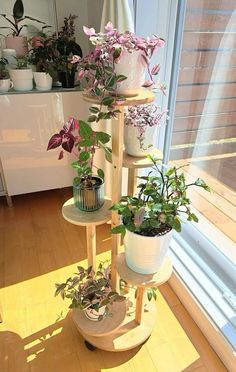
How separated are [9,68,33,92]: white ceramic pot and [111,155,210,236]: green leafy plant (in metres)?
1.19

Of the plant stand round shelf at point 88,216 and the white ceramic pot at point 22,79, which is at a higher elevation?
the white ceramic pot at point 22,79

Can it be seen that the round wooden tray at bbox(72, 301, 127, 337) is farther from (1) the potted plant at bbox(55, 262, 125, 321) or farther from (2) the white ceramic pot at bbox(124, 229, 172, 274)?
(2) the white ceramic pot at bbox(124, 229, 172, 274)

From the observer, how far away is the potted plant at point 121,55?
0.77 m

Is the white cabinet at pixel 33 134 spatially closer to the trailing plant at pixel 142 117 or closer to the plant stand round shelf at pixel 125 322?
the trailing plant at pixel 142 117

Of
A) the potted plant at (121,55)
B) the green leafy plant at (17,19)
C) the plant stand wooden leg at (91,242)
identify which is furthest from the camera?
the green leafy plant at (17,19)

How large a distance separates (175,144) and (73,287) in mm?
1004

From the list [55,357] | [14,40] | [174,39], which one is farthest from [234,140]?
[14,40]

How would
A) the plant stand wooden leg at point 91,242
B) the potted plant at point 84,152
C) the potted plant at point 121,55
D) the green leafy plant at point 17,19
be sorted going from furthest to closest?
the green leafy plant at point 17,19 < the plant stand wooden leg at point 91,242 < the potted plant at point 84,152 < the potted plant at point 121,55

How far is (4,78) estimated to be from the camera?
5.89 ft

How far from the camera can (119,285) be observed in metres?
1.31

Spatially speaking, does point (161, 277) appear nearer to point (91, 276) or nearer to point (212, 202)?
point (91, 276)

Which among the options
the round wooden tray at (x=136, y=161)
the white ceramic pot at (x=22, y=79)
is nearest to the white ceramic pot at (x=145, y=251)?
the round wooden tray at (x=136, y=161)

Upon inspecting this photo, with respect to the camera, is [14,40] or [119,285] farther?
[14,40]

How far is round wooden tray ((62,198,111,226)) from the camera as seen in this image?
104cm
